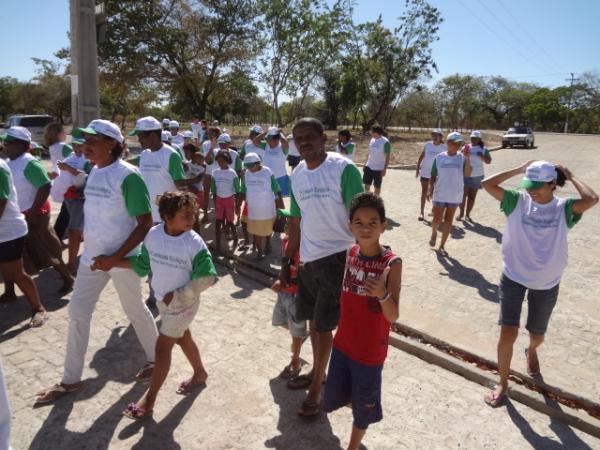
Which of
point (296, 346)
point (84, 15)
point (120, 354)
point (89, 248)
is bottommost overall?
point (120, 354)

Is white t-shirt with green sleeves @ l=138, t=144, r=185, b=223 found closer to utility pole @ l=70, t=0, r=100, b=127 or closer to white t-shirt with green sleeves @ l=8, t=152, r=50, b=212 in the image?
white t-shirt with green sleeves @ l=8, t=152, r=50, b=212

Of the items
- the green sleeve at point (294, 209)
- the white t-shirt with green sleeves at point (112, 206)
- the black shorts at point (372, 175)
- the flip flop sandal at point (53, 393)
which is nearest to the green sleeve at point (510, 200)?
the green sleeve at point (294, 209)

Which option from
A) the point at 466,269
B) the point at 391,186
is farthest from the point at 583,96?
the point at 466,269

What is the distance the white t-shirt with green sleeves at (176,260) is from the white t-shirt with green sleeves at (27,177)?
256 centimetres

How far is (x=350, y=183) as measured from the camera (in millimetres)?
2920

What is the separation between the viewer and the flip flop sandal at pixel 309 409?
3.10 metres

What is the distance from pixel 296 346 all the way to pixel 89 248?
1770 millimetres

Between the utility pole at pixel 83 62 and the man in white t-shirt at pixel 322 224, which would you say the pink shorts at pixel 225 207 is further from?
the man in white t-shirt at pixel 322 224

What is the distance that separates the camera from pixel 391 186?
13609 millimetres

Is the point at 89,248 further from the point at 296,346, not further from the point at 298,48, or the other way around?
the point at 298,48

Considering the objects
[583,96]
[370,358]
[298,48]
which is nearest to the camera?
[370,358]

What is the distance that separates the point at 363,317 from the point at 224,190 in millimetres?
4766

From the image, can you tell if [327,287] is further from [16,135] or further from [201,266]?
[16,135]

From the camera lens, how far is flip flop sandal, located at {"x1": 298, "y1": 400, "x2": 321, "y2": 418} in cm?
310
